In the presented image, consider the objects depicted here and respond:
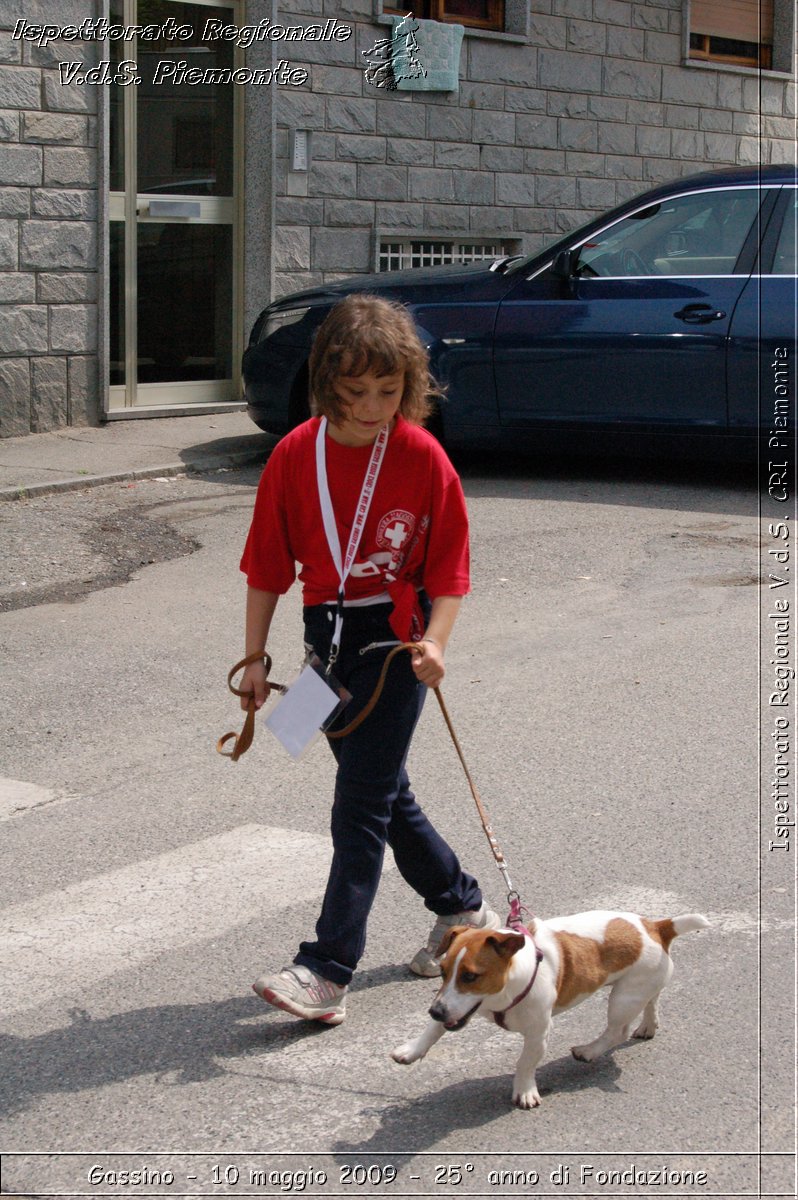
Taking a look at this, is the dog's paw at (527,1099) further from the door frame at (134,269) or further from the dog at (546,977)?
the door frame at (134,269)

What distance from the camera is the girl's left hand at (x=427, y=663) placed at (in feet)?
10.7

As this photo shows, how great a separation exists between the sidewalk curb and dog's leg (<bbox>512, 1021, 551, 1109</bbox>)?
7.04 meters

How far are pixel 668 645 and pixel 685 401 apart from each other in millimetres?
3087

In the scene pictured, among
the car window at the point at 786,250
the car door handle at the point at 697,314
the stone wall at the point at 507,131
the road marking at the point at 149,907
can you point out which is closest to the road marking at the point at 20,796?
the road marking at the point at 149,907

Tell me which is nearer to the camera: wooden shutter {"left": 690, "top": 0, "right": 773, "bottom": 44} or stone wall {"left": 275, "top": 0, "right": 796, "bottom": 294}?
stone wall {"left": 275, "top": 0, "right": 796, "bottom": 294}

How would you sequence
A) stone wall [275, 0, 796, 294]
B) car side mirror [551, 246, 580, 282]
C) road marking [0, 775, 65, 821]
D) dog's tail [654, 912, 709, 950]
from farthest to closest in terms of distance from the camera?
stone wall [275, 0, 796, 294] < car side mirror [551, 246, 580, 282] < road marking [0, 775, 65, 821] < dog's tail [654, 912, 709, 950]

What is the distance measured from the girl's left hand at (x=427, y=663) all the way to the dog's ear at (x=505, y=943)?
0.57m

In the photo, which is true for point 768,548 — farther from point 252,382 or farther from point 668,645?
point 252,382

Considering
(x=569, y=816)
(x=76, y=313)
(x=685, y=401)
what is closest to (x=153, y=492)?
→ (x=76, y=313)

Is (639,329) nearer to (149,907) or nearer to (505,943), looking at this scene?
(149,907)

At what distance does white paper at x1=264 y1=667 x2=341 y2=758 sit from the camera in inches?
133

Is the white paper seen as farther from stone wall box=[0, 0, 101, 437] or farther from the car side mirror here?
stone wall box=[0, 0, 101, 437]

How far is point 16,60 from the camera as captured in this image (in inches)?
430

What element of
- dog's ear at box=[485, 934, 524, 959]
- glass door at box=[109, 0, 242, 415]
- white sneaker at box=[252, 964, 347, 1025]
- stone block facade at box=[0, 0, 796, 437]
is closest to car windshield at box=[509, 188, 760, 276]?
stone block facade at box=[0, 0, 796, 437]
